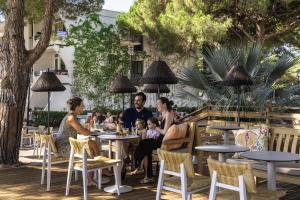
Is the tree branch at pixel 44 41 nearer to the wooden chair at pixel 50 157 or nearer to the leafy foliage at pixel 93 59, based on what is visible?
the wooden chair at pixel 50 157

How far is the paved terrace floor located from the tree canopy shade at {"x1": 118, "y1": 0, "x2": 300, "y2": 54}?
30.3 feet

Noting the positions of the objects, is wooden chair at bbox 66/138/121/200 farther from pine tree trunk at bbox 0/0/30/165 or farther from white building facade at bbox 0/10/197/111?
white building facade at bbox 0/10/197/111

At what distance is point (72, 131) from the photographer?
7.08 metres

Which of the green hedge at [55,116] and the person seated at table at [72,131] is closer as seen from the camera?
the person seated at table at [72,131]

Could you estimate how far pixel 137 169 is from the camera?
7973 mm

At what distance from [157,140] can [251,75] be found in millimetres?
4834

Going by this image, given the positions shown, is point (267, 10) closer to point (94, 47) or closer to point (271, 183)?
point (94, 47)

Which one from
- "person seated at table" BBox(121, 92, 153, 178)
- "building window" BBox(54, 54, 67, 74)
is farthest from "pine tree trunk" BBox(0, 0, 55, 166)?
"building window" BBox(54, 54, 67, 74)

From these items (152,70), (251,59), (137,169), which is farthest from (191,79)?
(137,169)

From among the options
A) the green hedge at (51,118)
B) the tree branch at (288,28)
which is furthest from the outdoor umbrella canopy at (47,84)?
the green hedge at (51,118)

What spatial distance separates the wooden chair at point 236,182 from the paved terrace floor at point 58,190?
6.56 feet

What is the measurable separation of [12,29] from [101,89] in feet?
44.4

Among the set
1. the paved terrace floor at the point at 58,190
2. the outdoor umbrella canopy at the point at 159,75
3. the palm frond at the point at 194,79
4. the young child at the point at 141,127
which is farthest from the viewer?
the palm frond at the point at 194,79

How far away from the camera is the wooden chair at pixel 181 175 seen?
14.8 feet
